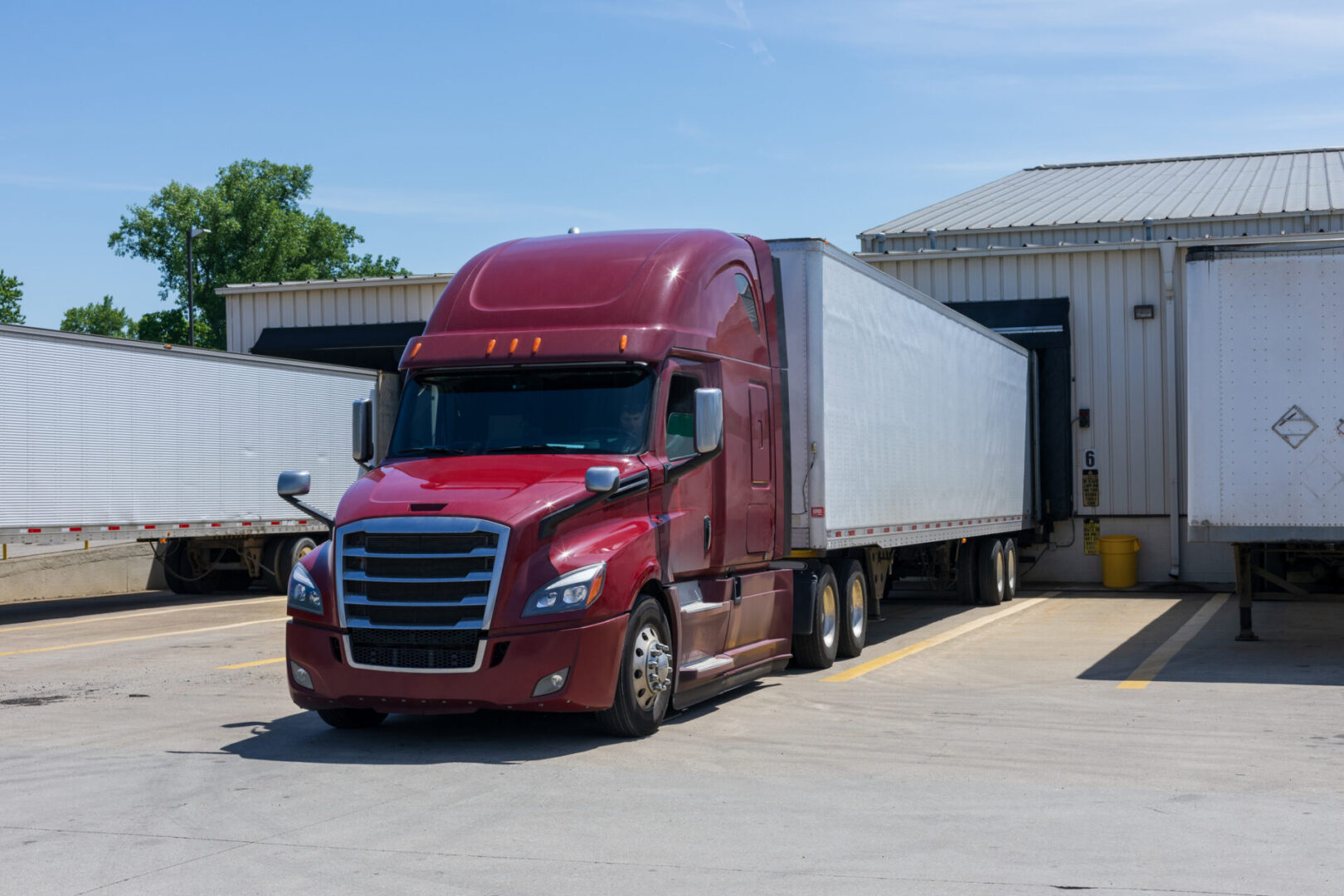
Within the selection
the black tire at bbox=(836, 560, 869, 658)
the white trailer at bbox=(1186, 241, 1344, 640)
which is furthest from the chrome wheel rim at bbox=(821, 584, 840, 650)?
the white trailer at bbox=(1186, 241, 1344, 640)

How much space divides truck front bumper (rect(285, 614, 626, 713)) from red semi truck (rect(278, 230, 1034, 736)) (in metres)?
0.01

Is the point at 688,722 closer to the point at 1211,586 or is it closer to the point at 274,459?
the point at 274,459

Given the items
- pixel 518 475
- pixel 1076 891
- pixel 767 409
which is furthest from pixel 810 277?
pixel 1076 891

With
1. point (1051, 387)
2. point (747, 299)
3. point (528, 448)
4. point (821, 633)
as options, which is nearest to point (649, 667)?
point (528, 448)

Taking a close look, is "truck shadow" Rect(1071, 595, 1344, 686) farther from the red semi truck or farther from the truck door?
the truck door

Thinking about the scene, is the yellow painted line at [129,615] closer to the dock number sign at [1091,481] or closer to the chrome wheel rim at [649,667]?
the chrome wheel rim at [649,667]

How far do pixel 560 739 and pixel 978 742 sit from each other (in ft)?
8.80

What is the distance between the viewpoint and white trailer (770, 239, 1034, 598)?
13.0 m

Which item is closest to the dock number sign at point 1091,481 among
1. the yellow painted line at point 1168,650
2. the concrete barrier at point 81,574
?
the yellow painted line at point 1168,650

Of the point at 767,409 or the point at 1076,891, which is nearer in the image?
the point at 1076,891

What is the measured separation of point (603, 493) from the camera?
9.41m

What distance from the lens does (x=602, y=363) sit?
33.4ft

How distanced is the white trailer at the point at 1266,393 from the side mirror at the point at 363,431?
732 cm

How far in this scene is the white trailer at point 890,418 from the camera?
42.7 feet
